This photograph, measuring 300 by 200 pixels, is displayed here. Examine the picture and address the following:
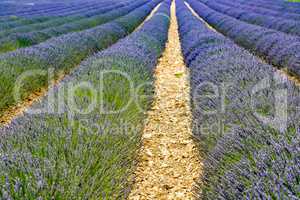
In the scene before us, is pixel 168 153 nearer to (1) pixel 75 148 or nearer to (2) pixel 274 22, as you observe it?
(1) pixel 75 148

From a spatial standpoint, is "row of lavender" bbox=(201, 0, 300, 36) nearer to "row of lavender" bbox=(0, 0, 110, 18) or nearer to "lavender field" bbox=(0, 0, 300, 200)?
"lavender field" bbox=(0, 0, 300, 200)

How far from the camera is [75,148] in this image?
7.06ft

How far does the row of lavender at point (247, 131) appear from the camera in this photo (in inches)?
Result: 62.7

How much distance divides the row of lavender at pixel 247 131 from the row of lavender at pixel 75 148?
63 centimetres

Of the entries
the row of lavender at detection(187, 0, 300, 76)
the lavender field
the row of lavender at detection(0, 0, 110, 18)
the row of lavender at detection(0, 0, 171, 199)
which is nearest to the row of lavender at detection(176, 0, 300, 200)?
the lavender field

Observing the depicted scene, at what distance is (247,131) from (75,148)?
3.73 ft

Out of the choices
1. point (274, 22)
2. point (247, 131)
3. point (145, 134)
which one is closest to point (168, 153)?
point (145, 134)

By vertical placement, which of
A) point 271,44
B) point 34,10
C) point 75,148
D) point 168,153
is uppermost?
point 34,10

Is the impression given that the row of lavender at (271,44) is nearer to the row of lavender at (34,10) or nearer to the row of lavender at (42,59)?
the row of lavender at (42,59)

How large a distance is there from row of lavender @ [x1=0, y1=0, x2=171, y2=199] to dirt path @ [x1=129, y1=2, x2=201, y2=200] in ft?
0.91

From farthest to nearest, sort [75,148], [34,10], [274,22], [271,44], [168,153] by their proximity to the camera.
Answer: [34,10]
[274,22]
[271,44]
[168,153]
[75,148]

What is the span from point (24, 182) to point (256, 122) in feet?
4.95

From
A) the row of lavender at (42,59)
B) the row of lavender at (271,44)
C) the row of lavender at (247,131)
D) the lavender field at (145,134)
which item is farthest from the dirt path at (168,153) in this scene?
the row of lavender at (271,44)

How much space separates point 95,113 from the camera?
8.51ft
